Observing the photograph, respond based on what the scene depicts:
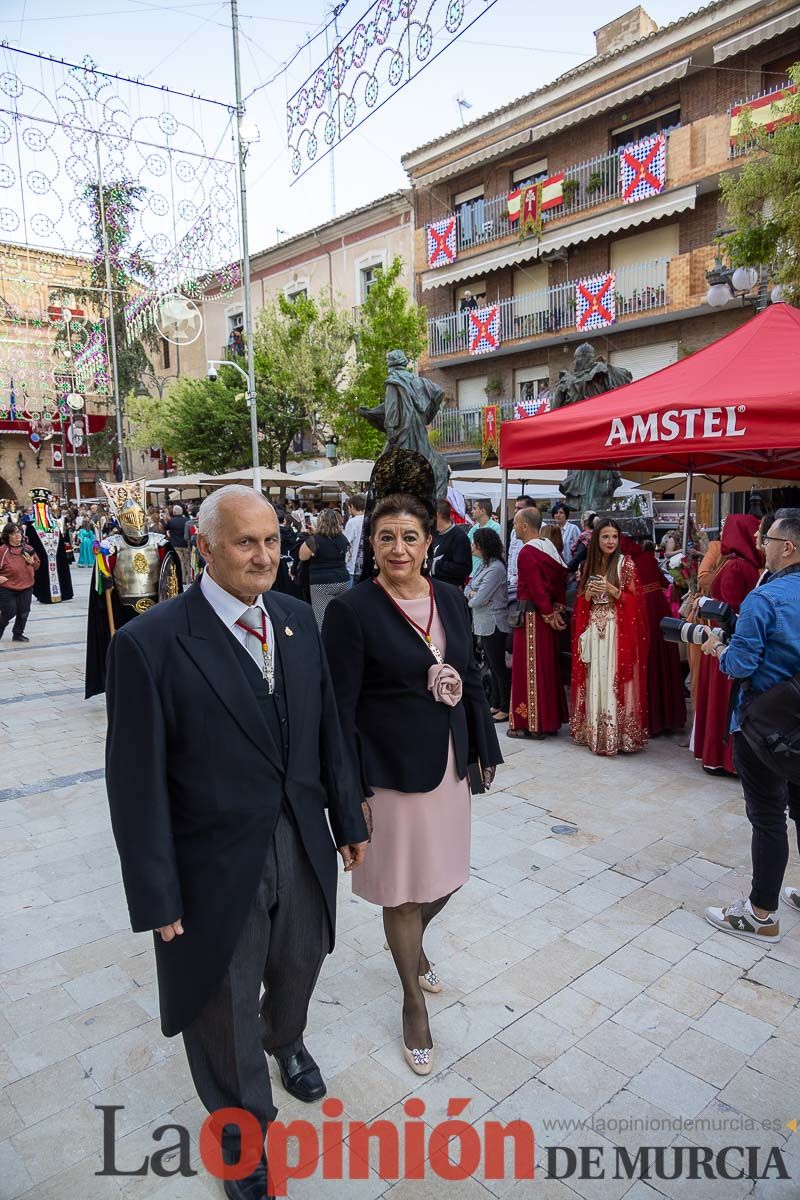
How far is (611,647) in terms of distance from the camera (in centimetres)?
530

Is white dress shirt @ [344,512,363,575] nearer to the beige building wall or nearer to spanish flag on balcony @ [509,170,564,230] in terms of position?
spanish flag on balcony @ [509,170,564,230]

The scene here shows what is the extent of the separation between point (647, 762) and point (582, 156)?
18404mm

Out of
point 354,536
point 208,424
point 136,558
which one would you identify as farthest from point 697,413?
point 208,424

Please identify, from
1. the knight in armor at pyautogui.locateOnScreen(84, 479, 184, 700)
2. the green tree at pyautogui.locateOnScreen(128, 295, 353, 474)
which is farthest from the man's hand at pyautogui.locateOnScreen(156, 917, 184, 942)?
the green tree at pyautogui.locateOnScreen(128, 295, 353, 474)

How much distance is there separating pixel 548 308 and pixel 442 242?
397 cm

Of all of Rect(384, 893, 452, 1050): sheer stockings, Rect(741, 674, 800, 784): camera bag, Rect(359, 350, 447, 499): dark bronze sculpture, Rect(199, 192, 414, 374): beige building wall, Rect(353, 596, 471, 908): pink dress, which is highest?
Rect(199, 192, 414, 374): beige building wall

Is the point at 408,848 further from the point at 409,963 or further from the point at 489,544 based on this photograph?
the point at 489,544

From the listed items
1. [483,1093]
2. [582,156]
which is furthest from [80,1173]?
[582,156]

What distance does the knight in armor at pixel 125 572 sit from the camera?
6.70 meters

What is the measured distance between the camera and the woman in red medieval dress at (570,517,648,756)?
17.2ft

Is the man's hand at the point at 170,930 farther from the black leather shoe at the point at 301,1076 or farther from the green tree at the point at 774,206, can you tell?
the green tree at the point at 774,206

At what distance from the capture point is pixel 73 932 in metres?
3.29

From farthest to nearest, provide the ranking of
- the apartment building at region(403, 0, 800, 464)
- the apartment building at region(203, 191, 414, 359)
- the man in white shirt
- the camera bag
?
1. the apartment building at region(203, 191, 414, 359)
2. the apartment building at region(403, 0, 800, 464)
3. the man in white shirt
4. the camera bag

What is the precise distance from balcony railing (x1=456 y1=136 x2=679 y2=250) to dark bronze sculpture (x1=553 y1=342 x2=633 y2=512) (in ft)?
39.6
